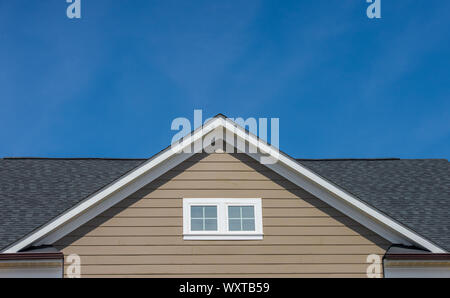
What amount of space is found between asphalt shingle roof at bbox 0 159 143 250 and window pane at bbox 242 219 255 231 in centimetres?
352

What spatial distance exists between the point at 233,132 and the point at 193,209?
6.23 ft

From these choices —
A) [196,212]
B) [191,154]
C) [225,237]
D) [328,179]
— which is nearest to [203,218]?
[196,212]

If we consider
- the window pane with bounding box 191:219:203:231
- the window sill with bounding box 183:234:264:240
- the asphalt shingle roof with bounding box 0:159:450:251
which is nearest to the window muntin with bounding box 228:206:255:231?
the window sill with bounding box 183:234:264:240

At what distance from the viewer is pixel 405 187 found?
725 inches

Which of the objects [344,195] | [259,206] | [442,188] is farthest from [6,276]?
[442,188]

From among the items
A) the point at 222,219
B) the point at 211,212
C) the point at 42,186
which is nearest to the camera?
the point at 222,219

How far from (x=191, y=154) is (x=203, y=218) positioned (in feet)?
4.74

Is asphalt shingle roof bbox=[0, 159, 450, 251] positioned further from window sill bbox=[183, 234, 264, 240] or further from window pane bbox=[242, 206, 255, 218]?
window pane bbox=[242, 206, 255, 218]

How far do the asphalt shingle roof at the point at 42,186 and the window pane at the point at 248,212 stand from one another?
3.45 meters

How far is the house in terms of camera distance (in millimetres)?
13875

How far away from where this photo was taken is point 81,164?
19.8m

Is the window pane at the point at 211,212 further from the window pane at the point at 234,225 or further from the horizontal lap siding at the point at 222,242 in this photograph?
the window pane at the point at 234,225

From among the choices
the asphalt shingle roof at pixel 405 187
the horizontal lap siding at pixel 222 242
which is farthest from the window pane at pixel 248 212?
the asphalt shingle roof at pixel 405 187

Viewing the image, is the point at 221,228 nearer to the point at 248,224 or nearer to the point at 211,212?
the point at 211,212
